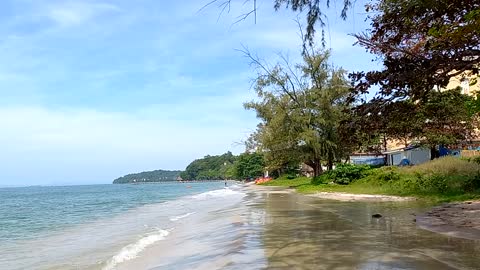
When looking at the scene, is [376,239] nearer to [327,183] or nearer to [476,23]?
[476,23]

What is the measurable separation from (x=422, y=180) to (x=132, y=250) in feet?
50.8

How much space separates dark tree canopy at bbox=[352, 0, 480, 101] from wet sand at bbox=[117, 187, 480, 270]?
280 cm

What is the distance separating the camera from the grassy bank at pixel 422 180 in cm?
1864

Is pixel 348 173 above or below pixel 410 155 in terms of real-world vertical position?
below

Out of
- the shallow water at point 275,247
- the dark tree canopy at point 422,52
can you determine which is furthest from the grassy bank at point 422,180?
the dark tree canopy at point 422,52

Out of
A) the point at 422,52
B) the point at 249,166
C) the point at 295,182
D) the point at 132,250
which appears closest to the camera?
the point at 422,52

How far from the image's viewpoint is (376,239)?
9.76 metres

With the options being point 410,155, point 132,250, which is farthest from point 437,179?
point 410,155

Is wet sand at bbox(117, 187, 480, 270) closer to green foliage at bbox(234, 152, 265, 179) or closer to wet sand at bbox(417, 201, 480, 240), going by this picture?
wet sand at bbox(417, 201, 480, 240)

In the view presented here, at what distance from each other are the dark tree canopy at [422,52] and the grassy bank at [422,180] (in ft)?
34.4

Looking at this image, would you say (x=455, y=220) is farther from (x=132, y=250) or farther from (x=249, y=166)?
(x=249, y=166)

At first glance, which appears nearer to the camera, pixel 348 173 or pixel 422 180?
pixel 422 180

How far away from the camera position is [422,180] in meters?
22.2

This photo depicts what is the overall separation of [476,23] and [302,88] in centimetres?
3378
